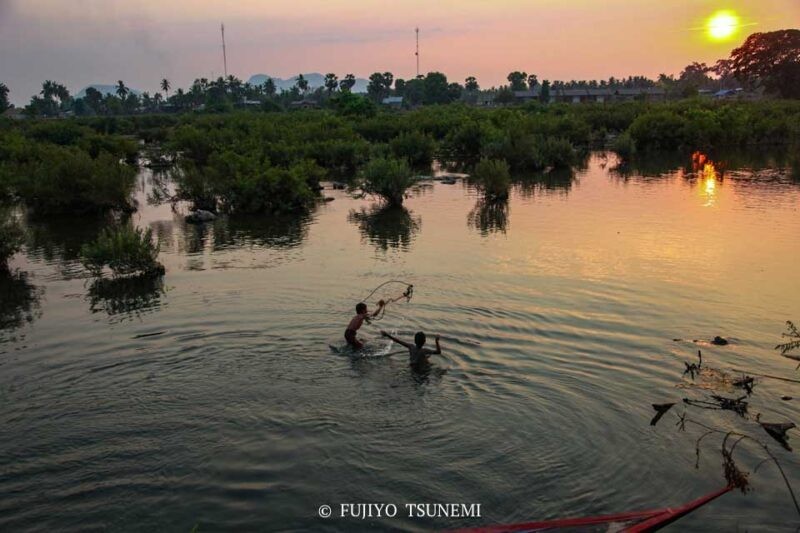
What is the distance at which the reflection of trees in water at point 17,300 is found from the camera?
1511cm

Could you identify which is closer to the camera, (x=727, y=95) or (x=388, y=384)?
(x=388, y=384)

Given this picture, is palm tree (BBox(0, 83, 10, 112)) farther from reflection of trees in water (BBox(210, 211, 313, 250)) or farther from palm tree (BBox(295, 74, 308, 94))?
reflection of trees in water (BBox(210, 211, 313, 250))

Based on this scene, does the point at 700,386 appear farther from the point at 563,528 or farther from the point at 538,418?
the point at 563,528

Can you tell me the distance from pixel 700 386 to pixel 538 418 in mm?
2957

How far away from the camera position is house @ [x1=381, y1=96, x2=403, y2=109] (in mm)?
145625

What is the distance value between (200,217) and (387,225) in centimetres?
844

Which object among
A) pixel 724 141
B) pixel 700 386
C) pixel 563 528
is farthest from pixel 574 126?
pixel 563 528

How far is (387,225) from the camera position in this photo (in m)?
26.1

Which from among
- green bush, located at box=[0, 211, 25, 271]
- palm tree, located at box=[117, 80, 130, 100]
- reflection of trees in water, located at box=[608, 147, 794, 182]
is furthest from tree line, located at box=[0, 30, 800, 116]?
green bush, located at box=[0, 211, 25, 271]

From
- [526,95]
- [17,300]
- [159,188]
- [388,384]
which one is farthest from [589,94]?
[388,384]

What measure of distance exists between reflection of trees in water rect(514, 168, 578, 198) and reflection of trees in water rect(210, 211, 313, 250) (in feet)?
40.3

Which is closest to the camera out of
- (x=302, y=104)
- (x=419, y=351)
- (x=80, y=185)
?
(x=419, y=351)

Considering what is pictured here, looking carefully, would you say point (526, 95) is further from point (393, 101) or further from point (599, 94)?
point (393, 101)

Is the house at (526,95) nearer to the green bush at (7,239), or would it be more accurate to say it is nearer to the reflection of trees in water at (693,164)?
the reflection of trees in water at (693,164)
